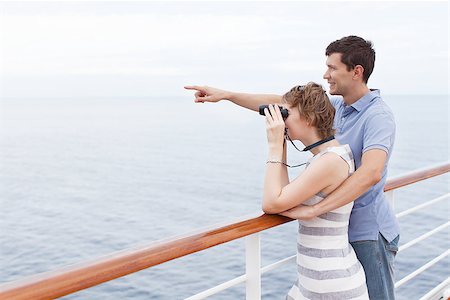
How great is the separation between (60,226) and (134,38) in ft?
146

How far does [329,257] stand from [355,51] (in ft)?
1.91

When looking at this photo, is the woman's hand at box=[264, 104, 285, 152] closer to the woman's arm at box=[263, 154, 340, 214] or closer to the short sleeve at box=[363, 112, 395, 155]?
the woman's arm at box=[263, 154, 340, 214]

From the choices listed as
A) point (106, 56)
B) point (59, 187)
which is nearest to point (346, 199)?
point (59, 187)

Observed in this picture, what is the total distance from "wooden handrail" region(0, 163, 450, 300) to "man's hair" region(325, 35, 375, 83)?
488mm

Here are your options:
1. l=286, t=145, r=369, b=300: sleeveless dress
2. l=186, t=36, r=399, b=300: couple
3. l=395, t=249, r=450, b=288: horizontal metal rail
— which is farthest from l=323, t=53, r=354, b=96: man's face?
l=395, t=249, r=450, b=288: horizontal metal rail

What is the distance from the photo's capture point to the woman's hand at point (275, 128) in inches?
62.0

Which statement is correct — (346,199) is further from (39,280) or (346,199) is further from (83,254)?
(83,254)

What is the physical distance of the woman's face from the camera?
1.60 meters

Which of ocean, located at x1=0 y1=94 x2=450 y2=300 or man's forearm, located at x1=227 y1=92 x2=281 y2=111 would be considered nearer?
man's forearm, located at x1=227 y1=92 x2=281 y2=111

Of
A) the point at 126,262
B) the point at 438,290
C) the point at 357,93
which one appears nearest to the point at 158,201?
the point at 438,290

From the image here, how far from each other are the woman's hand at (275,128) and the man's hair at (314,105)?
0.05 meters

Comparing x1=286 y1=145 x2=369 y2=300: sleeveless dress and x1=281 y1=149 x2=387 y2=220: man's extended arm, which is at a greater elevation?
x1=281 y1=149 x2=387 y2=220: man's extended arm

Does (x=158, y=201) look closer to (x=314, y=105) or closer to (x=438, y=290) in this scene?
(x=438, y=290)

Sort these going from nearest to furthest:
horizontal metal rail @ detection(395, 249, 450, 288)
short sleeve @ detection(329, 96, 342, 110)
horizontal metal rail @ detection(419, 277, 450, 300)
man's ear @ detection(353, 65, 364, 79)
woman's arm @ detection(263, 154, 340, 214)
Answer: woman's arm @ detection(263, 154, 340, 214) → man's ear @ detection(353, 65, 364, 79) → short sleeve @ detection(329, 96, 342, 110) → horizontal metal rail @ detection(395, 249, 450, 288) → horizontal metal rail @ detection(419, 277, 450, 300)
